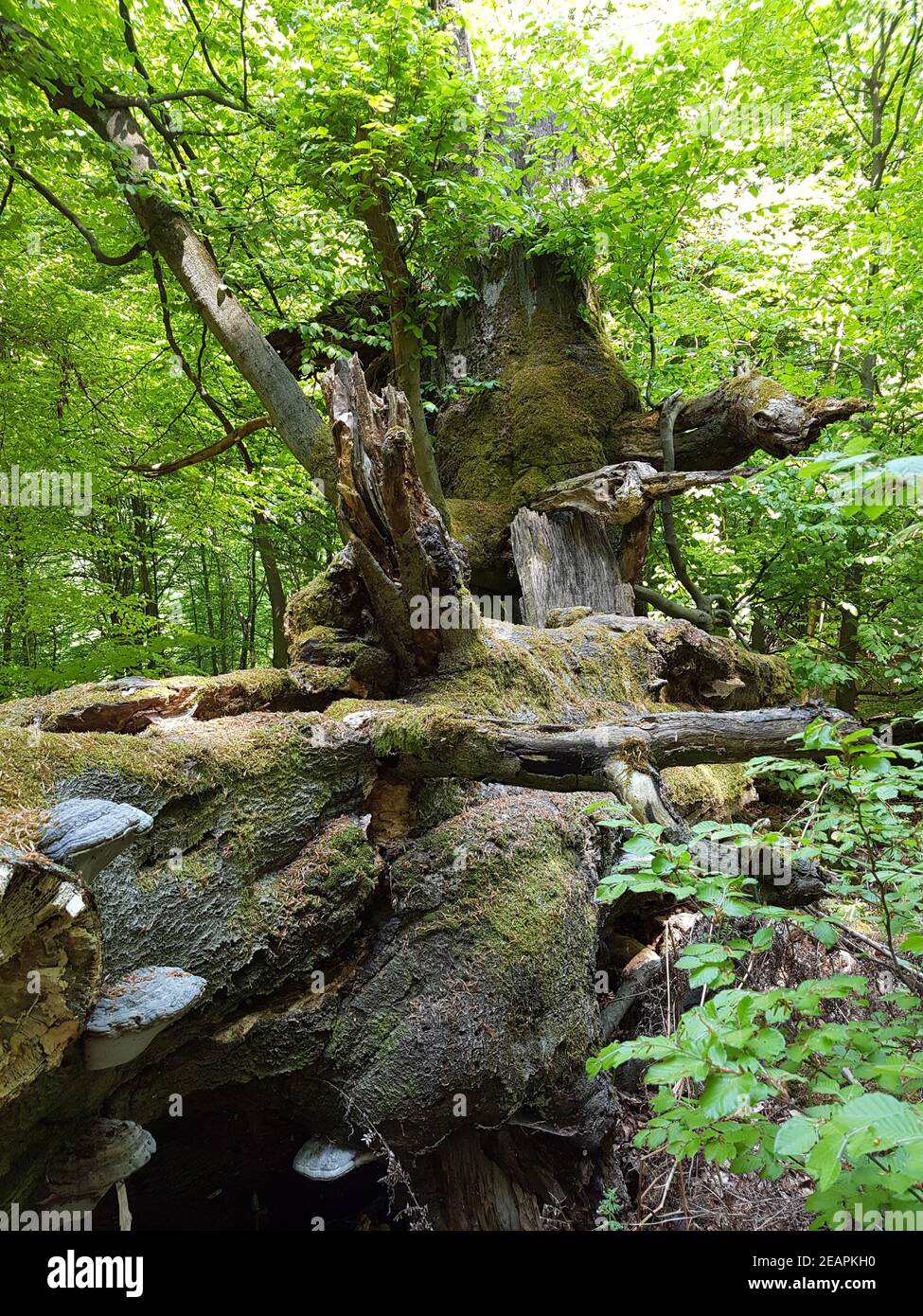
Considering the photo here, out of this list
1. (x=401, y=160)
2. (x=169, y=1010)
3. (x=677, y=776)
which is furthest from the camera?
(x=401, y=160)

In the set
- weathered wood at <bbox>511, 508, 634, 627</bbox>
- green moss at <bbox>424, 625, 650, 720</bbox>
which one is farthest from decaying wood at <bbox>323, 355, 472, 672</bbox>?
weathered wood at <bbox>511, 508, 634, 627</bbox>

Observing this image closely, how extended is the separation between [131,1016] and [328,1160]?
1.15 m

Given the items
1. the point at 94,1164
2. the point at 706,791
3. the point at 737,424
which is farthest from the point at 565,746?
the point at 737,424

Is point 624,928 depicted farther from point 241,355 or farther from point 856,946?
point 241,355

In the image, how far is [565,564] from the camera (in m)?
6.20

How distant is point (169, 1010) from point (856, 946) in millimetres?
2663

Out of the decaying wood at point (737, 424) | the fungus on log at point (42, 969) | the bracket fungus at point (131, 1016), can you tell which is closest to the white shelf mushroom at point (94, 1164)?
the bracket fungus at point (131, 1016)

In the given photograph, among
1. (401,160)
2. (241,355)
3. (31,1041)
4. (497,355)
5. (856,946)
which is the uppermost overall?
(401,160)

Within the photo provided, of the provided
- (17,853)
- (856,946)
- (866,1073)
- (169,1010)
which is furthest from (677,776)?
(17,853)

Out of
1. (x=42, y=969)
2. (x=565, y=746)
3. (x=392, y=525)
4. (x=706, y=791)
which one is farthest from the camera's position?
(x=706, y=791)

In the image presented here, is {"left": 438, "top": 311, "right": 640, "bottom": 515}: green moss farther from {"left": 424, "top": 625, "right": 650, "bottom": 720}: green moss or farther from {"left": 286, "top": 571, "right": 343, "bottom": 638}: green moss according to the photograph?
{"left": 286, "top": 571, "right": 343, "bottom": 638}: green moss

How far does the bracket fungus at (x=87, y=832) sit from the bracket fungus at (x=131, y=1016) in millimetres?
346

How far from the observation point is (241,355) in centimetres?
561

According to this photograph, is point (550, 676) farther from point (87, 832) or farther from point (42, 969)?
point (42, 969)
